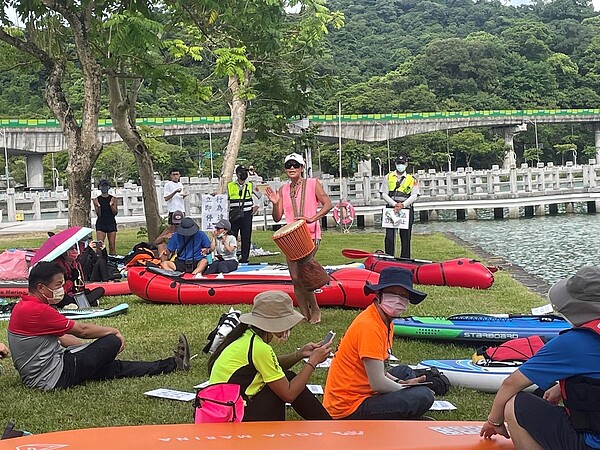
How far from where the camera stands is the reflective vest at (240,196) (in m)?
13.6

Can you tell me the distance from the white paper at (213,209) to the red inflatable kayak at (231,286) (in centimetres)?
462

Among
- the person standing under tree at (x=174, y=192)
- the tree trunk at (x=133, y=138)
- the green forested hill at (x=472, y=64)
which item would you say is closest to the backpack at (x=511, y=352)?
the person standing under tree at (x=174, y=192)

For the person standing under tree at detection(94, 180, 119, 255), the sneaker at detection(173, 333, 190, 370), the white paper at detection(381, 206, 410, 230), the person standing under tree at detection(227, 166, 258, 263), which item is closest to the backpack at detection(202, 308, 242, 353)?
the sneaker at detection(173, 333, 190, 370)

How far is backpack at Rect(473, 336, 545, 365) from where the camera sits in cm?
591

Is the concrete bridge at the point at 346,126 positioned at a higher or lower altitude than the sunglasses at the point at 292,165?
higher

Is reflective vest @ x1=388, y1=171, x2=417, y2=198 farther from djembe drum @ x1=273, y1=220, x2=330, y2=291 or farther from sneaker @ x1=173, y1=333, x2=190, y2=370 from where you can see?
sneaker @ x1=173, y1=333, x2=190, y2=370

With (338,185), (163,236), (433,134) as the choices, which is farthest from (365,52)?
(163,236)

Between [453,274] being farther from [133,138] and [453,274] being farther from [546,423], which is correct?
[546,423]

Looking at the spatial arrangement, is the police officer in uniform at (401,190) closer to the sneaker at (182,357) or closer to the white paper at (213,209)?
the white paper at (213,209)

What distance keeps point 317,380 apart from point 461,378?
3.32 feet

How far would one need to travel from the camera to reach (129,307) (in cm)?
938

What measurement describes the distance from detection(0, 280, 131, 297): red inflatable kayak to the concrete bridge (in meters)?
22.7

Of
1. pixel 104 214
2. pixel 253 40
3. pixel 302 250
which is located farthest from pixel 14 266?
pixel 253 40

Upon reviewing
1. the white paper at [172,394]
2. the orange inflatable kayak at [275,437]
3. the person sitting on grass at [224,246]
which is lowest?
the white paper at [172,394]
